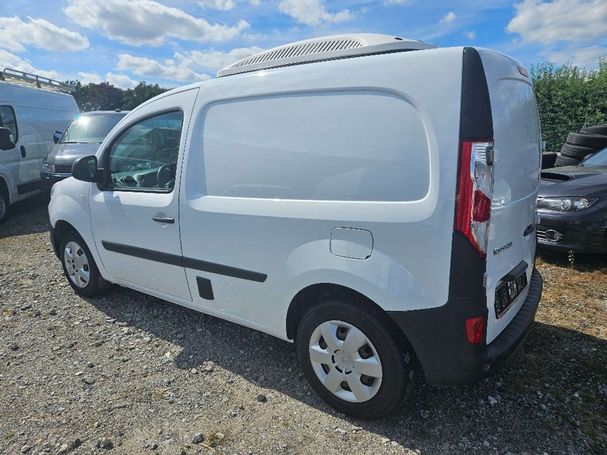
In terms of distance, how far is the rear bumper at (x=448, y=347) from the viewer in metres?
2.00

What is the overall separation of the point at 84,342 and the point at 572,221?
15.4ft

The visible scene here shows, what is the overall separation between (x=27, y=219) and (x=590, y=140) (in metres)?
10.2

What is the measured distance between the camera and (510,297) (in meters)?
2.30

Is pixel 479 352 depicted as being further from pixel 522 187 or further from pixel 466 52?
pixel 466 52

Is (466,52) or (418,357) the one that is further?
(418,357)

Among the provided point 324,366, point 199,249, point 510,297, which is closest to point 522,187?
point 510,297

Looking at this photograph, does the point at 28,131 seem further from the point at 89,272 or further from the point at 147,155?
the point at 147,155

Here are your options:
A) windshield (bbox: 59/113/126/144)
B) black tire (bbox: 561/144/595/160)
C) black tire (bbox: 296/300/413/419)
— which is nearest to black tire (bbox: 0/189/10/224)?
windshield (bbox: 59/113/126/144)

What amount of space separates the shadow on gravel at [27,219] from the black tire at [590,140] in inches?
365

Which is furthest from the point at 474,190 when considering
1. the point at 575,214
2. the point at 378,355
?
the point at 575,214

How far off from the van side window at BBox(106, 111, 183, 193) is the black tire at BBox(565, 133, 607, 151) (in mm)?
7045

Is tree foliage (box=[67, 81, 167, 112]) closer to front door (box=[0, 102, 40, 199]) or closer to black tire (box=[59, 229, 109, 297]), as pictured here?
front door (box=[0, 102, 40, 199])

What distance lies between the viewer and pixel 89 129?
28.9 ft

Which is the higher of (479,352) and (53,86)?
(53,86)
